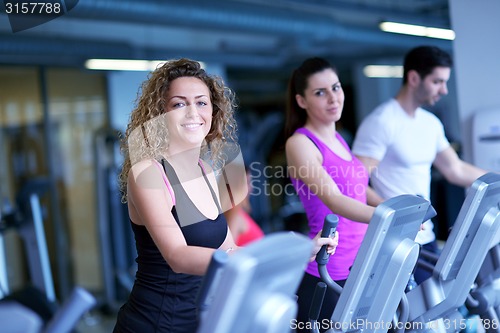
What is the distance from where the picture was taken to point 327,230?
208 cm

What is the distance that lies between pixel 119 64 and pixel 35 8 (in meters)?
4.53

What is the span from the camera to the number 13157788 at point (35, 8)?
294 cm

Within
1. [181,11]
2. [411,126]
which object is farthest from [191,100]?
[181,11]

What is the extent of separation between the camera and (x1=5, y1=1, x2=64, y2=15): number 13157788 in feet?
9.66

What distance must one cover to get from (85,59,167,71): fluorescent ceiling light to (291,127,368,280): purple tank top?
4878 mm

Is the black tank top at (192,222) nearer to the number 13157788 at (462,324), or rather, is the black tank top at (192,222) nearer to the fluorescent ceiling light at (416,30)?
the number 13157788 at (462,324)

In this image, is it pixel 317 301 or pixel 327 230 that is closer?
pixel 327 230

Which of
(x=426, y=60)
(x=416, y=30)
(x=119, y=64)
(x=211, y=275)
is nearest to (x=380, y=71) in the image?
(x=416, y=30)

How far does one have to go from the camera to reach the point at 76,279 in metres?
7.36

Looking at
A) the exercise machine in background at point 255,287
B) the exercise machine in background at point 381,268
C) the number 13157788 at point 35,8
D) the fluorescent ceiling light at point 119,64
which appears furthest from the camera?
the fluorescent ceiling light at point 119,64

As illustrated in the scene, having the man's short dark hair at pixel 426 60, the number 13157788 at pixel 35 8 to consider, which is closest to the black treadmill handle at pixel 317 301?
the man's short dark hair at pixel 426 60

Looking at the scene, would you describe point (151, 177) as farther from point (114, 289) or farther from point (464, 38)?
point (114, 289)

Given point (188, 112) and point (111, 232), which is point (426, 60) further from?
point (111, 232)

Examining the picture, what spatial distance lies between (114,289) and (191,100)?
4.91 metres
